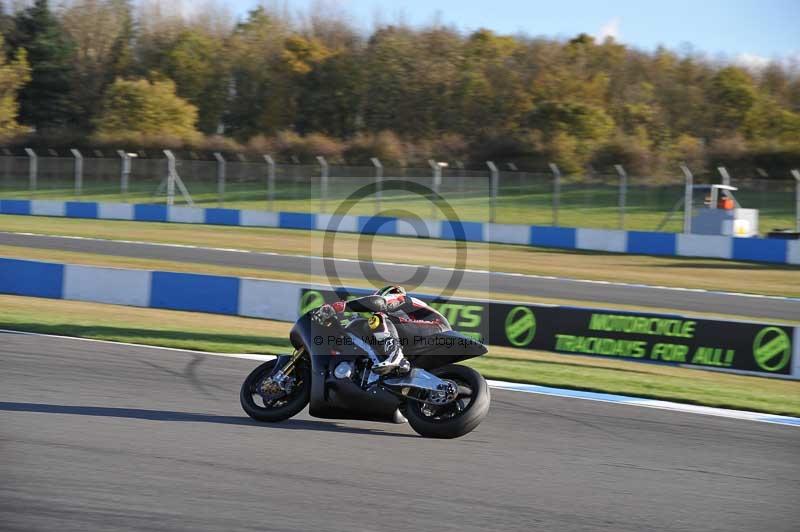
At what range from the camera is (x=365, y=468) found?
19.7 feet

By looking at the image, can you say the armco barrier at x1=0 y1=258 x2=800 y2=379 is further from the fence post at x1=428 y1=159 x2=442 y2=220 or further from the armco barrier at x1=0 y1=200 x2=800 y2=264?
the fence post at x1=428 y1=159 x2=442 y2=220

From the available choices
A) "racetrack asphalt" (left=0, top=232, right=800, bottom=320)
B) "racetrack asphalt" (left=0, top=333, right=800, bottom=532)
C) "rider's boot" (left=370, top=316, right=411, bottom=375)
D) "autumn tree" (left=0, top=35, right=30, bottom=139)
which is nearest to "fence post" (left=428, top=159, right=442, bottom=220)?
"racetrack asphalt" (left=0, top=232, right=800, bottom=320)

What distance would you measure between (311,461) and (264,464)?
1.03 ft

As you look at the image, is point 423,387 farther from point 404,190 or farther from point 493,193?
point 404,190

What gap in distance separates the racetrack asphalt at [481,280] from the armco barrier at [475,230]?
5239 mm

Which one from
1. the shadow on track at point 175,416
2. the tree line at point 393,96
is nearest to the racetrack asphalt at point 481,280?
the shadow on track at point 175,416

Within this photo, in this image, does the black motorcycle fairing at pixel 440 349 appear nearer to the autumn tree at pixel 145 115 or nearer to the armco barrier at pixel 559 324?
the armco barrier at pixel 559 324

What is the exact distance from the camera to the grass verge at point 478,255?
67.7 feet

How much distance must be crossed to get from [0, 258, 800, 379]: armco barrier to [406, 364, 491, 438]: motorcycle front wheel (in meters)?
4.81

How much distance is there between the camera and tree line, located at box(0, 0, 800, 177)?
42.4 metres

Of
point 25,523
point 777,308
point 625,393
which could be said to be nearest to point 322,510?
point 25,523

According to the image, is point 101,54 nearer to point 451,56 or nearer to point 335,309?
point 451,56

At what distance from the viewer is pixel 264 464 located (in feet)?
19.7

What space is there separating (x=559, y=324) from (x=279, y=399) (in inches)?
224
